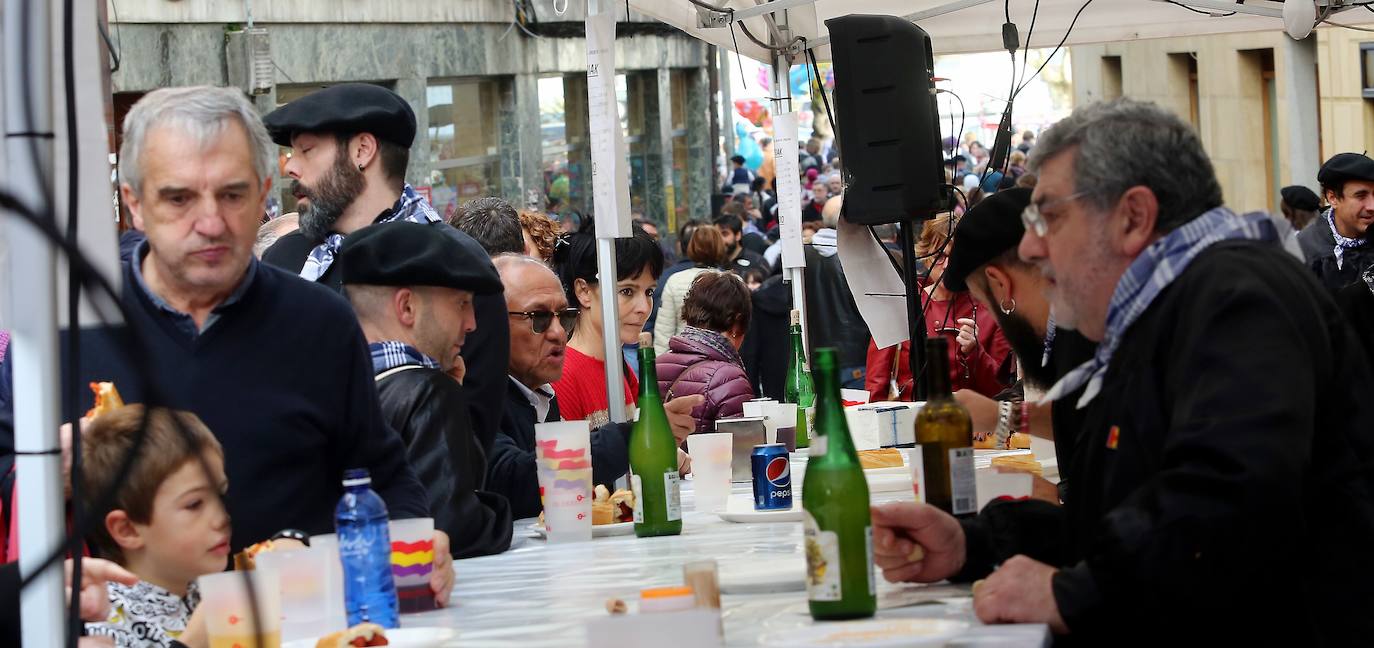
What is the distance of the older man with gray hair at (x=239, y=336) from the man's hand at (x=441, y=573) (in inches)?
12.6

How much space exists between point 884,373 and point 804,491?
5.20 metres

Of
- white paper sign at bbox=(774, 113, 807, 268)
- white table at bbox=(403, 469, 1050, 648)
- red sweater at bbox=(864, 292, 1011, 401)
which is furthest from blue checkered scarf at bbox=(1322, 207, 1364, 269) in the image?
white table at bbox=(403, 469, 1050, 648)

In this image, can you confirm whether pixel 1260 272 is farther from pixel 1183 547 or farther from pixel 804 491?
pixel 804 491

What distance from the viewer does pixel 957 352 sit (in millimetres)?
7094

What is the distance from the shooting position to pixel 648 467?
359 cm

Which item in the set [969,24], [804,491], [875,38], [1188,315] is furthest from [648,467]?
[969,24]

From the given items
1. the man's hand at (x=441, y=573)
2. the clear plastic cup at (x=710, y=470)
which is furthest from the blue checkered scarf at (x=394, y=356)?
the clear plastic cup at (x=710, y=470)

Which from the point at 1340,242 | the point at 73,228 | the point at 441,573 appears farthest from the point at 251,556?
the point at 1340,242

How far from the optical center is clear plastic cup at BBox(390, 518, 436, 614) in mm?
2762

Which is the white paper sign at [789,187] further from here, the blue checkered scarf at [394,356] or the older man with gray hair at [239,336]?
the older man with gray hair at [239,336]

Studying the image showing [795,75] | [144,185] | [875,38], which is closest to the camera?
[144,185]

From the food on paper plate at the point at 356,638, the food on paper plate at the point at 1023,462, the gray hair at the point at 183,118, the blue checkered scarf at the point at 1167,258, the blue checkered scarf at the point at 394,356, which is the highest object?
the gray hair at the point at 183,118

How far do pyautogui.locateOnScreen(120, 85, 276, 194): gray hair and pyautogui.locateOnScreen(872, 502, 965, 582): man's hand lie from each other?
1263 millimetres

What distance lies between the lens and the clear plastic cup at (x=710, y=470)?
13.5 ft
